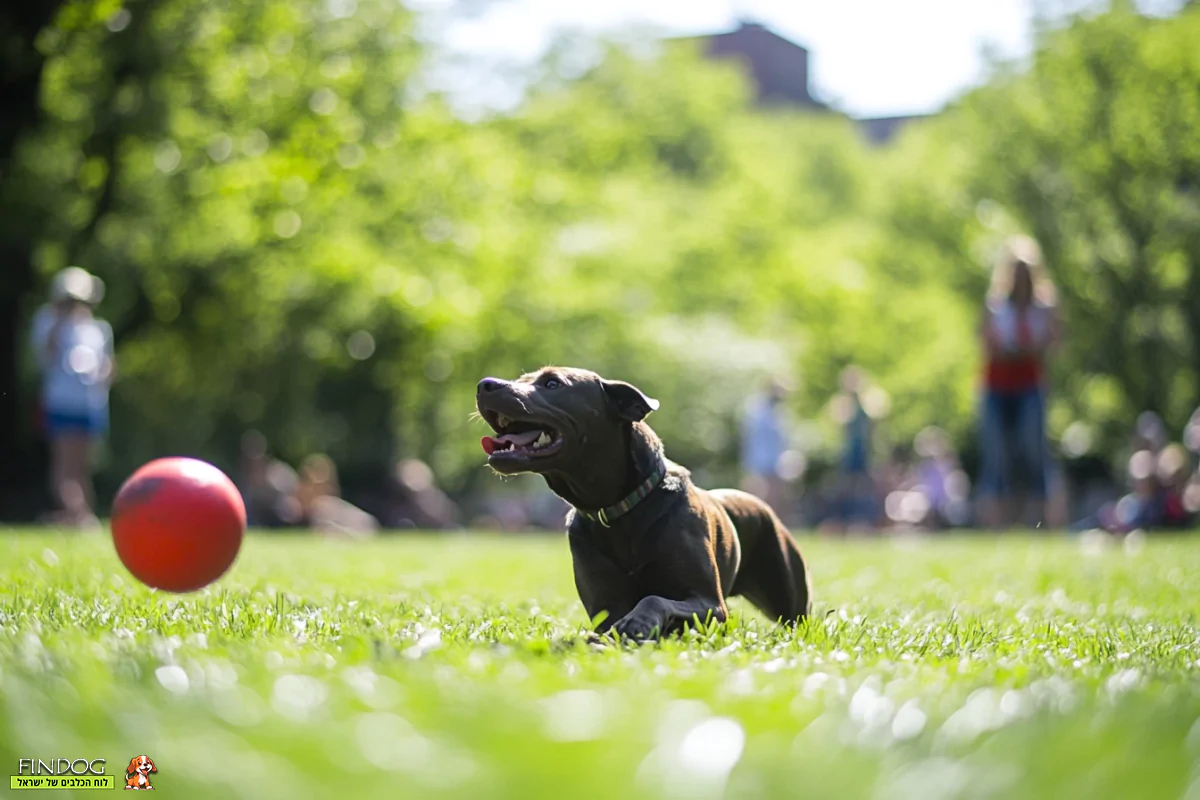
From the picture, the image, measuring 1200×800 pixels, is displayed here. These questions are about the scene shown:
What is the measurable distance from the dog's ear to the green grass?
94 cm

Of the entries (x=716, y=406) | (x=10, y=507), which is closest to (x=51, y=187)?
(x=10, y=507)

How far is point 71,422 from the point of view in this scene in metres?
13.2

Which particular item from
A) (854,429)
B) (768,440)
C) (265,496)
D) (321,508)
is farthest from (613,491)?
(265,496)

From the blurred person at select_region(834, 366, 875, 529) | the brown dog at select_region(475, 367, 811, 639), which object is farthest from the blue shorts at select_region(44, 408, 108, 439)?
the blurred person at select_region(834, 366, 875, 529)

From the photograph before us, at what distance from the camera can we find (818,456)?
4812 centimetres

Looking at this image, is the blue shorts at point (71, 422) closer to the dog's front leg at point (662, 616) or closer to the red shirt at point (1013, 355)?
the red shirt at point (1013, 355)

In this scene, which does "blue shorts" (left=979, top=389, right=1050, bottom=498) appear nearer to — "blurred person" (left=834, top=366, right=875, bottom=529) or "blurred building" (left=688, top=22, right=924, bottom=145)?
"blurred person" (left=834, top=366, right=875, bottom=529)

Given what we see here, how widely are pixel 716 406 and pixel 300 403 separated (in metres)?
18.0

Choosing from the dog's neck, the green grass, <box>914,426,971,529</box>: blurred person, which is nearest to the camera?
the green grass

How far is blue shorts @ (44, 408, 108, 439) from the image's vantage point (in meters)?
13.1

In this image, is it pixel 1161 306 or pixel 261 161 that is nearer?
pixel 261 161

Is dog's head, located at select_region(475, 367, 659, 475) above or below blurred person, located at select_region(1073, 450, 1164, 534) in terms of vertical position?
above

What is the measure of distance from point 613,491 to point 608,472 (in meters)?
0.08

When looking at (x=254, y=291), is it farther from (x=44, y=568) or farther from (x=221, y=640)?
(x=221, y=640)
